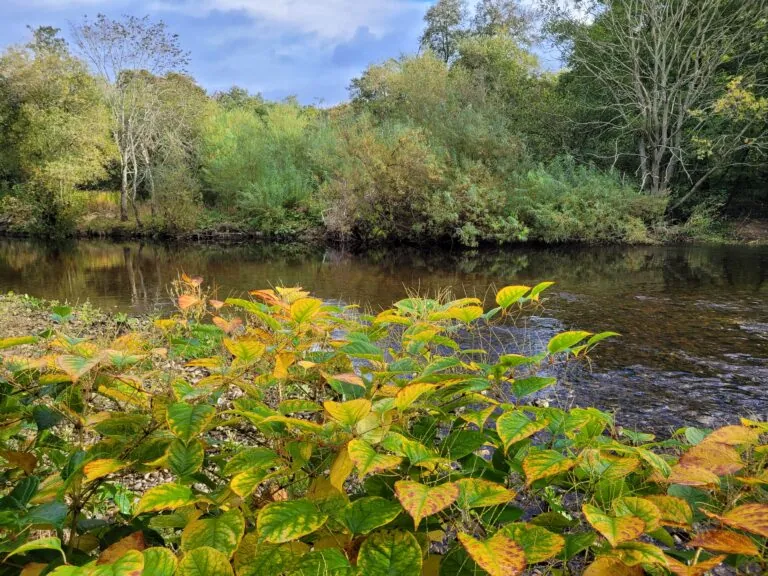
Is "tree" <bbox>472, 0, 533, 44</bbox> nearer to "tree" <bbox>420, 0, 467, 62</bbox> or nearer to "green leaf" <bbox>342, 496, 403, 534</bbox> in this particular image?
"tree" <bbox>420, 0, 467, 62</bbox>

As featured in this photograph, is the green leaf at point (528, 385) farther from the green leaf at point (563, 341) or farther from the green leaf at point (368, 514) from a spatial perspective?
the green leaf at point (368, 514)

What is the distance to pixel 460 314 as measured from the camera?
50.8 inches

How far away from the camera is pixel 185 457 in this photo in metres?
0.99

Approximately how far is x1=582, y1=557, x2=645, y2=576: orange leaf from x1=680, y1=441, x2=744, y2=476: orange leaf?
24 centimetres

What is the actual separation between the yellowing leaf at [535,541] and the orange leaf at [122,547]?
2.16 ft

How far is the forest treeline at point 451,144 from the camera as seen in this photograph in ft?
63.7

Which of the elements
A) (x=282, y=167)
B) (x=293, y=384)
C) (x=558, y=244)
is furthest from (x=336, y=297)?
(x=282, y=167)

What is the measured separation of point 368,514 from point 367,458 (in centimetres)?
11

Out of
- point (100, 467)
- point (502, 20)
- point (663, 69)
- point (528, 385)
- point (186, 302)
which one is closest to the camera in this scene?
point (100, 467)

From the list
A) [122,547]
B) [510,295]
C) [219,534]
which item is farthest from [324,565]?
[510,295]

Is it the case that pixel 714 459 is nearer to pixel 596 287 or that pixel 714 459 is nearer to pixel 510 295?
pixel 510 295

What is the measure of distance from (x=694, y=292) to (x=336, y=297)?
7.57 m

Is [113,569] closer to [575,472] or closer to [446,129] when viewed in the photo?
[575,472]

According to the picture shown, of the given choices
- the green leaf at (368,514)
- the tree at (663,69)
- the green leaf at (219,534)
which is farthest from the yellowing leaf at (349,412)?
the tree at (663,69)
